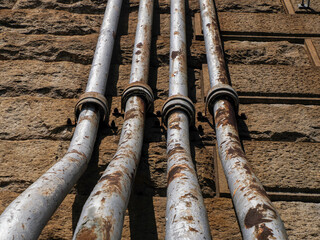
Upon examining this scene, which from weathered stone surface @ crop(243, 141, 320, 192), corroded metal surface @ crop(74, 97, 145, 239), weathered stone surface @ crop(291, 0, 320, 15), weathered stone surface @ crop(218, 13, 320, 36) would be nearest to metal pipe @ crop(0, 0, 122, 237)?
corroded metal surface @ crop(74, 97, 145, 239)

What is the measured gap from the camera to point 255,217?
103 cm

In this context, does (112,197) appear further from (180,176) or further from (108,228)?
(180,176)

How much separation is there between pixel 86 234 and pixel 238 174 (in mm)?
685

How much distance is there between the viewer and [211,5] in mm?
2516

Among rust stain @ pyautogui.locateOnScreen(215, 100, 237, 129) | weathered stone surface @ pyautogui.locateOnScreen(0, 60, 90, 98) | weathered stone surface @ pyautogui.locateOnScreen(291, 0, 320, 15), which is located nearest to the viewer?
rust stain @ pyautogui.locateOnScreen(215, 100, 237, 129)

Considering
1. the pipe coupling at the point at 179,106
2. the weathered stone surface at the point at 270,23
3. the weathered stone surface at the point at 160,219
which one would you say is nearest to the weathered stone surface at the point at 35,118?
the weathered stone surface at the point at 160,219

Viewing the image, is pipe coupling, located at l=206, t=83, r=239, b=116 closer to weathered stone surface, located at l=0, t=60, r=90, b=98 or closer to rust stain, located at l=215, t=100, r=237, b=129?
rust stain, located at l=215, t=100, r=237, b=129

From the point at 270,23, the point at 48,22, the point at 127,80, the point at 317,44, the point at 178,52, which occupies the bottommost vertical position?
the point at 127,80

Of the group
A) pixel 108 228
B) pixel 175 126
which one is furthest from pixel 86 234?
pixel 175 126

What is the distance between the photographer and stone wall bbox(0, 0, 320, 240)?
1543mm

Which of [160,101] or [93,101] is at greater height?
[160,101]

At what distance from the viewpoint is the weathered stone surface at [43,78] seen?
2.11 meters

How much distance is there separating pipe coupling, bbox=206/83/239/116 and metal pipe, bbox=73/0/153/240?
1.30 feet

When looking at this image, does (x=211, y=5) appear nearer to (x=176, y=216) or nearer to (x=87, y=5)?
(x=87, y=5)
